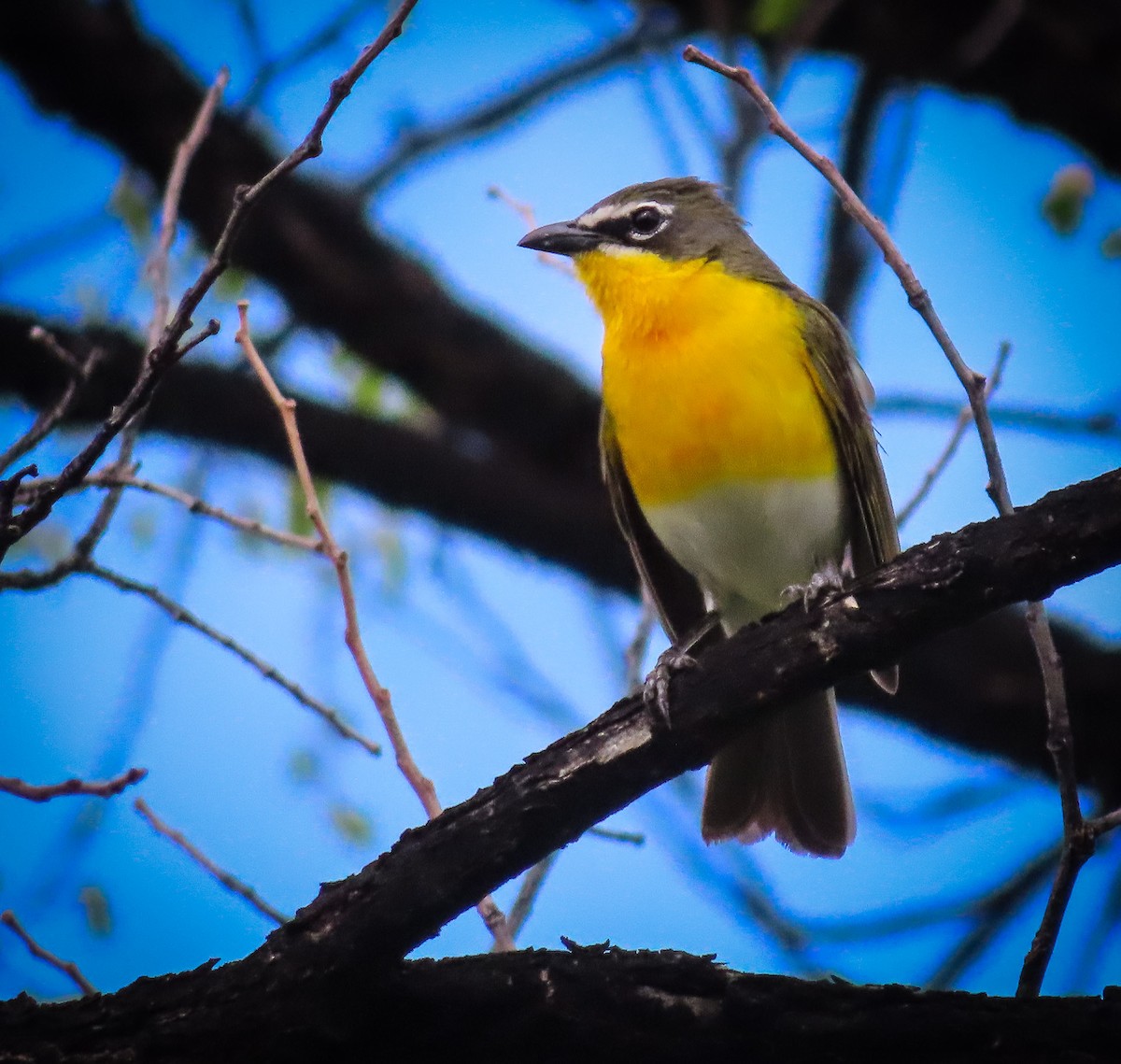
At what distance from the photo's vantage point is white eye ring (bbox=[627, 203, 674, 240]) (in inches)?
212

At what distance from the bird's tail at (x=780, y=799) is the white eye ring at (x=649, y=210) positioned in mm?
1922

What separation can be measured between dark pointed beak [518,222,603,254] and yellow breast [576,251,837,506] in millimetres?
343

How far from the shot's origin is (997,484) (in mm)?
3275

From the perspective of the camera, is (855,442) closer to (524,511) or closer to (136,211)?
(524,511)

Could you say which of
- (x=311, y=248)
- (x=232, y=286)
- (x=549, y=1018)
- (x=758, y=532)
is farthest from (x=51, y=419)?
(x=311, y=248)

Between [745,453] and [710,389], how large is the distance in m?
0.24

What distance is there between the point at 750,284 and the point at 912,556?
205 cm

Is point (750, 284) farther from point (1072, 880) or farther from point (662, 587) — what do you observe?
point (1072, 880)

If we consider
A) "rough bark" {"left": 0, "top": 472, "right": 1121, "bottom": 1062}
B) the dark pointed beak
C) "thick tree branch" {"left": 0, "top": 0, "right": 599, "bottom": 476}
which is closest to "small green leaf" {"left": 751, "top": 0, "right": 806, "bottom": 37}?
the dark pointed beak

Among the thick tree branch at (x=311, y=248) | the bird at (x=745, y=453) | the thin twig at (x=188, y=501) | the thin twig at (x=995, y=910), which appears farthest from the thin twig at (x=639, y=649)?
the thick tree branch at (x=311, y=248)

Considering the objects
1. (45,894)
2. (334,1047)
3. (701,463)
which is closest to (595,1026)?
(334,1047)

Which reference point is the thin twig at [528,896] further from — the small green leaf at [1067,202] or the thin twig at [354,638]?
the small green leaf at [1067,202]

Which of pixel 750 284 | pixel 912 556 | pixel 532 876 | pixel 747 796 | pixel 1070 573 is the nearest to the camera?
pixel 1070 573

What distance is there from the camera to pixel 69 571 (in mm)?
3582
